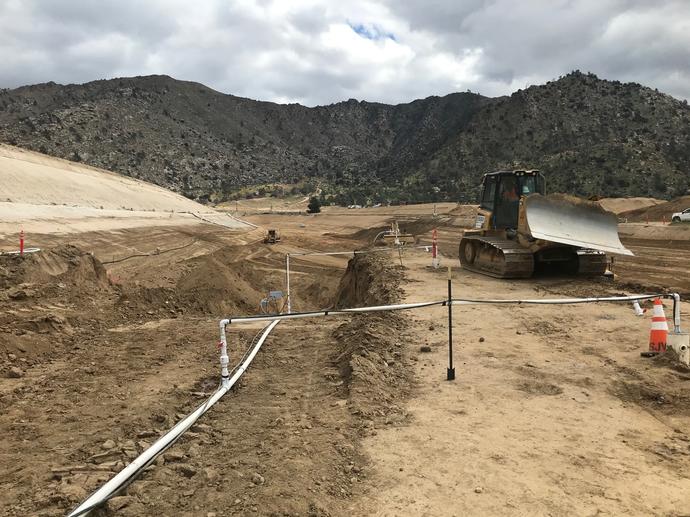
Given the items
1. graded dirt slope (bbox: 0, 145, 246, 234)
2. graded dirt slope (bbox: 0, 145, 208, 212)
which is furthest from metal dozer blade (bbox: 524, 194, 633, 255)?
graded dirt slope (bbox: 0, 145, 208, 212)

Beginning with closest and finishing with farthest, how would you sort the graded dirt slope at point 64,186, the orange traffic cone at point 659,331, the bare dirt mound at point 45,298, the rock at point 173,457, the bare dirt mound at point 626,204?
the rock at point 173,457, the orange traffic cone at point 659,331, the bare dirt mound at point 45,298, the graded dirt slope at point 64,186, the bare dirt mound at point 626,204

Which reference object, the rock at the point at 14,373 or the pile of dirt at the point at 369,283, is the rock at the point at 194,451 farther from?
the pile of dirt at the point at 369,283

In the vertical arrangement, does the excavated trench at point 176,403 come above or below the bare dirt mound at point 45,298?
below

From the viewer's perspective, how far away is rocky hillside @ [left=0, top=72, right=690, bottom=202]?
62.5 m

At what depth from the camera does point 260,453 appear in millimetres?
4258

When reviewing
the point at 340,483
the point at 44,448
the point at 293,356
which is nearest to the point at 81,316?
the point at 293,356

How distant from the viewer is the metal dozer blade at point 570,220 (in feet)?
41.4

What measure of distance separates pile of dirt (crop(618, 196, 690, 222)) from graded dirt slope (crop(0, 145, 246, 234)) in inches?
1378

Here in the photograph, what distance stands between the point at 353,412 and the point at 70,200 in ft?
122

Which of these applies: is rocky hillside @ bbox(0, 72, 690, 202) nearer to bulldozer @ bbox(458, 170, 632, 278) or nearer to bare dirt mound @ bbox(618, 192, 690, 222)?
bare dirt mound @ bbox(618, 192, 690, 222)

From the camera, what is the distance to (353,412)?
5145 mm

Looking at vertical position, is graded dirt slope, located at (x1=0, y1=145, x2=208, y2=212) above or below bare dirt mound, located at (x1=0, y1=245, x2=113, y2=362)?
above

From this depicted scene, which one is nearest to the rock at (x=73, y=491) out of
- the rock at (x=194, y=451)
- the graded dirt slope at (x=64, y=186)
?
the rock at (x=194, y=451)

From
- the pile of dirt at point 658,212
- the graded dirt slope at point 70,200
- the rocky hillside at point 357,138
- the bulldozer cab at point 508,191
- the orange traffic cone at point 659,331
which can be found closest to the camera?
the orange traffic cone at point 659,331
